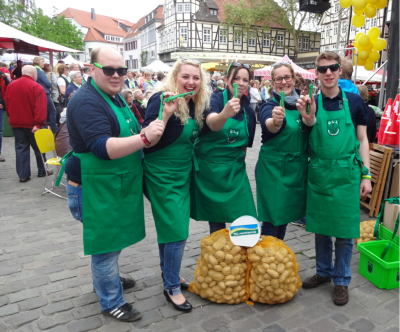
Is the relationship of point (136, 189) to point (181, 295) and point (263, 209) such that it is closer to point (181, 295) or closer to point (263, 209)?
point (181, 295)

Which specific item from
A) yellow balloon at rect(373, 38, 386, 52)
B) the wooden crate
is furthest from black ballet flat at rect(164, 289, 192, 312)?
yellow balloon at rect(373, 38, 386, 52)

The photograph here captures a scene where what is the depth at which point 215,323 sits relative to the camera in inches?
96.3

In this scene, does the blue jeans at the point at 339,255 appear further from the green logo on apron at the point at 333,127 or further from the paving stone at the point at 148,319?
the paving stone at the point at 148,319

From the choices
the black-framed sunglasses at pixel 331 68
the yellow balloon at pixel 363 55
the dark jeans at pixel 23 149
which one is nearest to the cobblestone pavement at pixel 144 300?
the black-framed sunglasses at pixel 331 68

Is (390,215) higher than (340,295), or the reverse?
(390,215)

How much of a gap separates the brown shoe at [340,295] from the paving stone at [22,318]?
2.20 m

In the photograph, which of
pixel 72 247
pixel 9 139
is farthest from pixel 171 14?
pixel 72 247

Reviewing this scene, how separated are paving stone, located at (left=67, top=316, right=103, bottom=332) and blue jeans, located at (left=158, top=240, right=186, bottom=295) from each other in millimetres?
541

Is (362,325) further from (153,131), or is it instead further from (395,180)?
(395,180)

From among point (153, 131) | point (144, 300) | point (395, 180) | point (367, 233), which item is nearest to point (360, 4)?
point (395, 180)

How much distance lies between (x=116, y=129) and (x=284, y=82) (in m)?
1.32

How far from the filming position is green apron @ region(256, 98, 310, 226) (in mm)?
2686

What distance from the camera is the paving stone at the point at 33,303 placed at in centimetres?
262

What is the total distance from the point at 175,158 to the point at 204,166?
0.31 m
